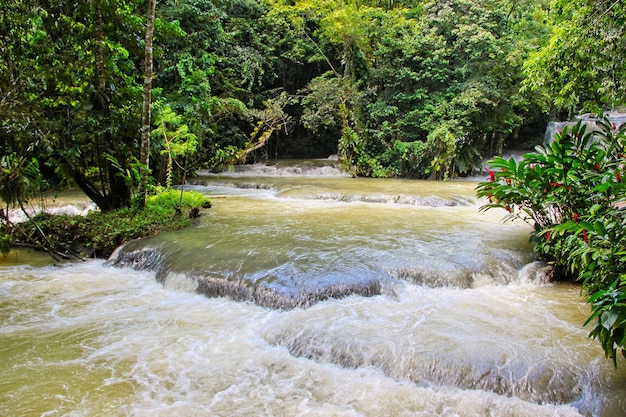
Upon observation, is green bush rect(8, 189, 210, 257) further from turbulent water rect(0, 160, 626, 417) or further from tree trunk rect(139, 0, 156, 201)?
tree trunk rect(139, 0, 156, 201)

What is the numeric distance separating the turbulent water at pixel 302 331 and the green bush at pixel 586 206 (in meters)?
0.60

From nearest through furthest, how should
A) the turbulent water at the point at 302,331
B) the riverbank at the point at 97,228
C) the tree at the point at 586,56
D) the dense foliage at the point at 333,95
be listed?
the turbulent water at the point at 302,331
the dense foliage at the point at 333,95
the tree at the point at 586,56
the riverbank at the point at 97,228

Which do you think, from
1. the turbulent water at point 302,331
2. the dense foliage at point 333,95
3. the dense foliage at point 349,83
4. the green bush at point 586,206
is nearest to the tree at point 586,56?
the dense foliage at point 333,95

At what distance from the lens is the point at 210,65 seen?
1493 centimetres

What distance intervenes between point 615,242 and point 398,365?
2.02 metres

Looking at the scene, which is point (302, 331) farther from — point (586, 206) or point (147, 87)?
point (147, 87)

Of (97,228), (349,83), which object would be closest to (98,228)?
(97,228)

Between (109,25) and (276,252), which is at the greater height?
(109,25)

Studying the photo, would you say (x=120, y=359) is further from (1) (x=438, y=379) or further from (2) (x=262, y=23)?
(2) (x=262, y=23)

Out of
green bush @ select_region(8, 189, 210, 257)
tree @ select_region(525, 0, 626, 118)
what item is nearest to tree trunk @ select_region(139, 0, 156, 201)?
green bush @ select_region(8, 189, 210, 257)

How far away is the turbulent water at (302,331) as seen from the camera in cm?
317

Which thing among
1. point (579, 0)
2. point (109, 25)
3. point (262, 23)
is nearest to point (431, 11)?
point (262, 23)

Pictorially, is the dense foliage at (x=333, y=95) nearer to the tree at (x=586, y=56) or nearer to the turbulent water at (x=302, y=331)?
the tree at (x=586, y=56)

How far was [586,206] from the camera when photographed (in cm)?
468
